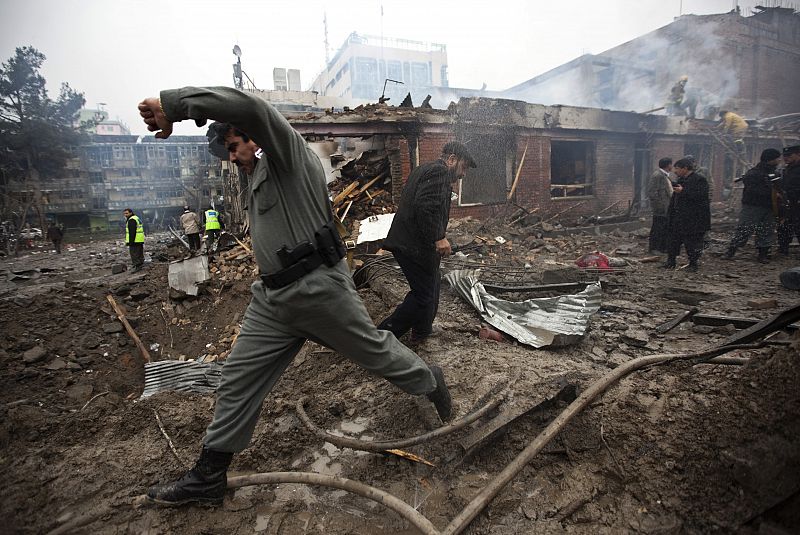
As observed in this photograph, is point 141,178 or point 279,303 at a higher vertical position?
point 141,178

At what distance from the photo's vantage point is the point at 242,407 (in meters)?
1.85

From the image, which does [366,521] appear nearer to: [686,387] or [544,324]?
[686,387]

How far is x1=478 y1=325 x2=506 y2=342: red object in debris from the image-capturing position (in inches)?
140

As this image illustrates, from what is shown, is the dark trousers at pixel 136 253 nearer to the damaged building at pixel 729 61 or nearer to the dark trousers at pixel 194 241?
the dark trousers at pixel 194 241

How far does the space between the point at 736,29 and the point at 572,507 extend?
113ft

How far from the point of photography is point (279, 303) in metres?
1.78

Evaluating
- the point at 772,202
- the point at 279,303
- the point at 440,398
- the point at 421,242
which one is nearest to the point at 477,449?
the point at 440,398

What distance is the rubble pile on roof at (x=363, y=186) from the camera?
31.4 feet

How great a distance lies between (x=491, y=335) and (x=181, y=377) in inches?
129

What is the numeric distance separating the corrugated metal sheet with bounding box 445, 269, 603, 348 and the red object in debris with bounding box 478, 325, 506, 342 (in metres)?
0.08

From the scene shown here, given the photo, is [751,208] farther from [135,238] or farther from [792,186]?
[135,238]

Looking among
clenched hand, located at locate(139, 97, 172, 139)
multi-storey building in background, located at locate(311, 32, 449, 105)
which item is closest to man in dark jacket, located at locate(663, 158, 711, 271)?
clenched hand, located at locate(139, 97, 172, 139)

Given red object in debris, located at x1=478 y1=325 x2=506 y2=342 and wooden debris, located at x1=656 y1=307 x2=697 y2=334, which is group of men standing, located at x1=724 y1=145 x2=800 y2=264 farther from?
red object in debris, located at x1=478 y1=325 x2=506 y2=342

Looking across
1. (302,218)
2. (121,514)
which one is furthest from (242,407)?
(302,218)
